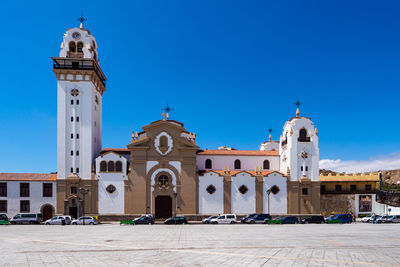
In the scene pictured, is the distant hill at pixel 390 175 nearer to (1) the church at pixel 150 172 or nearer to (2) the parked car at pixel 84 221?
(1) the church at pixel 150 172

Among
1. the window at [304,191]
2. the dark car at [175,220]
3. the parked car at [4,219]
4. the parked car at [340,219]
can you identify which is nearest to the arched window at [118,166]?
the dark car at [175,220]

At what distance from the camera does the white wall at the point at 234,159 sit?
60094 mm

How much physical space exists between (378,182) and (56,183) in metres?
51.1

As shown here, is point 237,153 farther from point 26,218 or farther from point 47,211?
point 26,218

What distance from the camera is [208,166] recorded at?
60156mm

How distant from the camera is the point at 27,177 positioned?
178 ft

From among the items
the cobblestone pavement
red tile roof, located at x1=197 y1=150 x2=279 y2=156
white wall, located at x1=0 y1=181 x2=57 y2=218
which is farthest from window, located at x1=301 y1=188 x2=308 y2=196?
white wall, located at x1=0 y1=181 x2=57 y2=218

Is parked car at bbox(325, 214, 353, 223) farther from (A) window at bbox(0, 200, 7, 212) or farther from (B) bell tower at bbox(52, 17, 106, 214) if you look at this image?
(A) window at bbox(0, 200, 7, 212)

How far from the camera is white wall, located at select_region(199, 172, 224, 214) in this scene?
5575cm

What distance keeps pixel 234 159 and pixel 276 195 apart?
878 cm

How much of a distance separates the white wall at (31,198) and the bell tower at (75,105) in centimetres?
378

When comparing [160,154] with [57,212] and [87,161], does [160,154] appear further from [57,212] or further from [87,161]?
[57,212]

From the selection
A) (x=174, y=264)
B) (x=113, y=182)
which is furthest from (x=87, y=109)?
(x=174, y=264)

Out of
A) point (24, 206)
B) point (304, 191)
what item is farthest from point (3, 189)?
point (304, 191)
